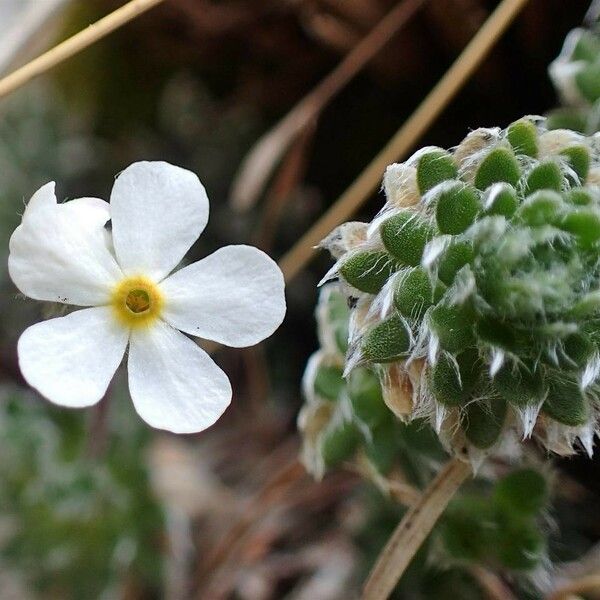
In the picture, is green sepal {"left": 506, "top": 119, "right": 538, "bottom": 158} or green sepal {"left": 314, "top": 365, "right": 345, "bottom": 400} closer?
green sepal {"left": 506, "top": 119, "right": 538, "bottom": 158}

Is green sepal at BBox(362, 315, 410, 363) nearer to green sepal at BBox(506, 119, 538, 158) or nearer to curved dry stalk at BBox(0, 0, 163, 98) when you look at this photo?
green sepal at BBox(506, 119, 538, 158)

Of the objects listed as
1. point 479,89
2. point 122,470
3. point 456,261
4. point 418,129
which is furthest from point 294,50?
point 456,261

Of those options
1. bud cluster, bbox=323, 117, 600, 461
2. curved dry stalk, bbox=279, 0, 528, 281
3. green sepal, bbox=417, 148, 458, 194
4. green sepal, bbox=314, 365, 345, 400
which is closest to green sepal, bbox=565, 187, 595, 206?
bud cluster, bbox=323, 117, 600, 461

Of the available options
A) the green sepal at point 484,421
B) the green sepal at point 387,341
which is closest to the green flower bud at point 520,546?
the green sepal at point 484,421

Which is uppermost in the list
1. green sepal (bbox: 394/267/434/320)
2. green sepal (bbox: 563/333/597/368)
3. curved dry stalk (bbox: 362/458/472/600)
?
green sepal (bbox: 394/267/434/320)

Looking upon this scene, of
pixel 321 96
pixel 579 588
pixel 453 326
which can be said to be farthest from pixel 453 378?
pixel 321 96

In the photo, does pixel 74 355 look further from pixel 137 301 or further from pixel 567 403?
pixel 567 403

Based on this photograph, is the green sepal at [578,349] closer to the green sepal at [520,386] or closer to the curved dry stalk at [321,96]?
the green sepal at [520,386]
